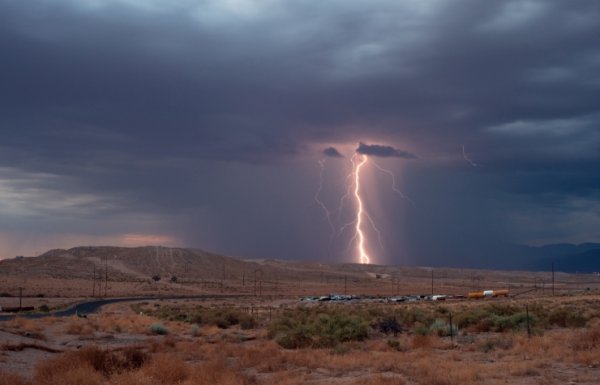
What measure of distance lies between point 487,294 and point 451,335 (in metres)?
87.4

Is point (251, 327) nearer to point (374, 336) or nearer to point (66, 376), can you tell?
point (374, 336)

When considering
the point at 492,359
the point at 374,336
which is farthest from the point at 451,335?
the point at 492,359

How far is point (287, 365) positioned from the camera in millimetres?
28359

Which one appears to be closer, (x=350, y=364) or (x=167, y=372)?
(x=167, y=372)

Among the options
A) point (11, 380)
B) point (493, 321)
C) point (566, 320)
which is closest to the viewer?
point (11, 380)

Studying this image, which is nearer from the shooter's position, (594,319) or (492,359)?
(492,359)

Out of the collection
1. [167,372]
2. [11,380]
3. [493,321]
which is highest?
[11,380]

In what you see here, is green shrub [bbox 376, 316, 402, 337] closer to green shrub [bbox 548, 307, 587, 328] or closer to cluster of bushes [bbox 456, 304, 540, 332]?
cluster of bushes [bbox 456, 304, 540, 332]

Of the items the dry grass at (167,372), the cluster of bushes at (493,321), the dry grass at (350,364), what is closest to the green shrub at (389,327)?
the cluster of bushes at (493,321)

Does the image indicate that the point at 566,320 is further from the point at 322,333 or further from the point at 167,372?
the point at 167,372

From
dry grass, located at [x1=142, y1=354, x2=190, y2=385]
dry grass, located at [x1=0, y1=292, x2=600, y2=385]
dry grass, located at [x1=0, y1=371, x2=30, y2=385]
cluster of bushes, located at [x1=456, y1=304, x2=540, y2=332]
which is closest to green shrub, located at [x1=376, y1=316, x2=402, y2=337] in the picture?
cluster of bushes, located at [x1=456, y1=304, x2=540, y2=332]

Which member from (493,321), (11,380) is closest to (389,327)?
(493,321)

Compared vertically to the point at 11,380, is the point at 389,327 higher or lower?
lower

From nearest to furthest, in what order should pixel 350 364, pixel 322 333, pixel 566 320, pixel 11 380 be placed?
1. pixel 11 380
2. pixel 350 364
3. pixel 322 333
4. pixel 566 320
